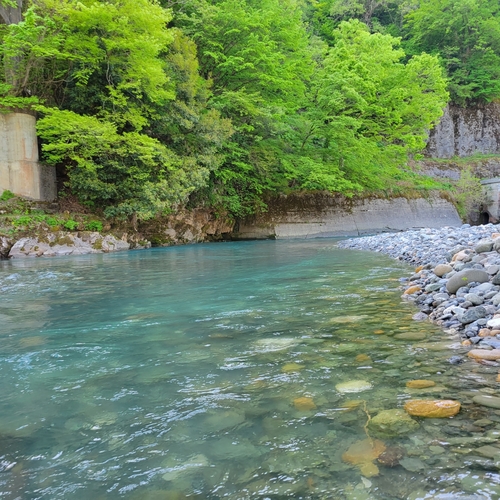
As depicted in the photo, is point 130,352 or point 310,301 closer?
point 130,352

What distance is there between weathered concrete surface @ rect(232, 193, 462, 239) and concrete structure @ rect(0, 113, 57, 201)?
9.41 m

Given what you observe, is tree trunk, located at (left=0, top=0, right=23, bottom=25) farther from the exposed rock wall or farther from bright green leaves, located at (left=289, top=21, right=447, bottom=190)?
bright green leaves, located at (left=289, top=21, right=447, bottom=190)

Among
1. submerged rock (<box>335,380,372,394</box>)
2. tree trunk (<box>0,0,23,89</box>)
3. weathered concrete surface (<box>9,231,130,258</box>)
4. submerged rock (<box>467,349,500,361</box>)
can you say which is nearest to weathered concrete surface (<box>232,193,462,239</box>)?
weathered concrete surface (<box>9,231,130,258</box>)

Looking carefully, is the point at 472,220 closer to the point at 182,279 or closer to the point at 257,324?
the point at 182,279

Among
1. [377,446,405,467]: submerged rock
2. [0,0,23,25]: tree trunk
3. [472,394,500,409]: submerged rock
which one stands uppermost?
[0,0,23,25]: tree trunk

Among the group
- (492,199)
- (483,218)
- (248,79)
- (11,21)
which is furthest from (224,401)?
(483,218)

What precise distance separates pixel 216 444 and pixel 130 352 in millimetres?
1516

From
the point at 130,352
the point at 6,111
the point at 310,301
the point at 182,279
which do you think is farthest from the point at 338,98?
the point at 130,352

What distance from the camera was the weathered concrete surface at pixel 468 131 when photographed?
3306 cm

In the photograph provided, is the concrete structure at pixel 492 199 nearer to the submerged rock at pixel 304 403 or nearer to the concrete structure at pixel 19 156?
the concrete structure at pixel 19 156

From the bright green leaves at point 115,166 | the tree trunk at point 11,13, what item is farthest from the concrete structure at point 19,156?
the tree trunk at point 11,13

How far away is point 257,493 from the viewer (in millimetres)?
1486

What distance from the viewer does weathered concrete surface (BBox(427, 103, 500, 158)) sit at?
33.1 meters

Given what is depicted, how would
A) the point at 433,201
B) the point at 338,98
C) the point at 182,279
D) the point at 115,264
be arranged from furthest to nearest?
the point at 433,201 < the point at 338,98 < the point at 115,264 < the point at 182,279
